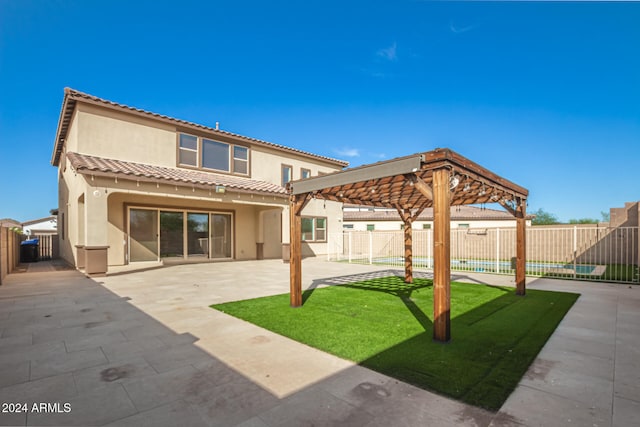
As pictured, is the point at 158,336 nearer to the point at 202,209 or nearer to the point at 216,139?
the point at 202,209

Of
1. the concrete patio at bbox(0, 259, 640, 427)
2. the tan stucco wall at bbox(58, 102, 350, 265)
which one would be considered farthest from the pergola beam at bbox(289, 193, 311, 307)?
the tan stucco wall at bbox(58, 102, 350, 265)

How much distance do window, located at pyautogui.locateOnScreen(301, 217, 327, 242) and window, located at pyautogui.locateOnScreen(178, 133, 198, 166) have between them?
7038 millimetres

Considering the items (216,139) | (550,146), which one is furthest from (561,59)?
(216,139)

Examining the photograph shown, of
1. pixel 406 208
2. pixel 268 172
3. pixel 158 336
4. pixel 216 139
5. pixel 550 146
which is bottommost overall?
pixel 158 336

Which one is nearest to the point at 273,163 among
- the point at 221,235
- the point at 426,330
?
the point at 221,235

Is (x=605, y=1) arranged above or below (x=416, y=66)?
below

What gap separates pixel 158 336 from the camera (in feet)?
14.3

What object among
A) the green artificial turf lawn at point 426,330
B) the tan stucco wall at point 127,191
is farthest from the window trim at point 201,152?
the green artificial turf lawn at point 426,330

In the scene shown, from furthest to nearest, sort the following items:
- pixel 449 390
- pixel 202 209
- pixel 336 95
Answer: pixel 336 95
pixel 202 209
pixel 449 390

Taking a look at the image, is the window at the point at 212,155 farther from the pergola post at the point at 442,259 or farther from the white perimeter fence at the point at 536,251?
the pergola post at the point at 442,259

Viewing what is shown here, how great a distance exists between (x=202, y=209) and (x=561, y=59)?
17515 millimetres

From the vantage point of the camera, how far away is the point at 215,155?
1491 cm

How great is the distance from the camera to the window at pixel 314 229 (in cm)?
1842

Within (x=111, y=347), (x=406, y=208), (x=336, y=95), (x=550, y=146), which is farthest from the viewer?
(x=550, y=146)
